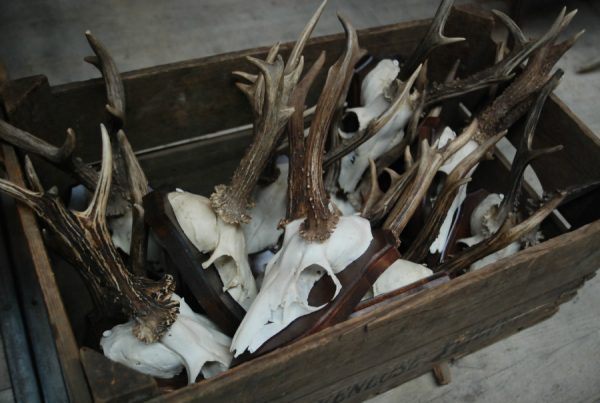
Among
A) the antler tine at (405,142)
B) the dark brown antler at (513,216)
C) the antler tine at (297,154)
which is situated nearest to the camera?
the antler tine at (297,154)

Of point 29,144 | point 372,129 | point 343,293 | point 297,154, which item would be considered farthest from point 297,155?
point 29,144

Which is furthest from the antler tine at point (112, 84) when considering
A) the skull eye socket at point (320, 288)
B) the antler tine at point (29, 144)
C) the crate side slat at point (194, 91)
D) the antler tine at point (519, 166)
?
the antler tine at point (519, 166)

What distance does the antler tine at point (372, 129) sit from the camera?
1.36 meters

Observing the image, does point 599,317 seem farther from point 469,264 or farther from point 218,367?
point 218,367

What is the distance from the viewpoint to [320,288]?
1.20 meters

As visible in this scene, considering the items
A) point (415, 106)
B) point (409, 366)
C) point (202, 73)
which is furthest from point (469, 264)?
point (202, 73)

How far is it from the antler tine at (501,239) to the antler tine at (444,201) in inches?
2.6

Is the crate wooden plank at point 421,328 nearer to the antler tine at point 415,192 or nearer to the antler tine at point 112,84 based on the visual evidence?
the antler tine at point 415,192

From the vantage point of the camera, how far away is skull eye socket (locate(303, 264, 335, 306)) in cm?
119

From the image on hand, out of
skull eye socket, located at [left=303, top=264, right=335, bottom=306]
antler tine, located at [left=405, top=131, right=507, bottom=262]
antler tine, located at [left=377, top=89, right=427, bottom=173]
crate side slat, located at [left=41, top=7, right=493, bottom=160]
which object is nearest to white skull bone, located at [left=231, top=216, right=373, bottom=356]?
skull eye socket, located at [left=303, top=264, right=335, bottom=306]

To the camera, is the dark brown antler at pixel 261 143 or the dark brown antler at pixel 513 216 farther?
the dark brown antler at pixel 513 216

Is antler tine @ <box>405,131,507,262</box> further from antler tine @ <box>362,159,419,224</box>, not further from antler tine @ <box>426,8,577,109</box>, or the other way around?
antler tine @ <box>426,8,577,109</box>

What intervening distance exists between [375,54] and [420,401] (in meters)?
0.91

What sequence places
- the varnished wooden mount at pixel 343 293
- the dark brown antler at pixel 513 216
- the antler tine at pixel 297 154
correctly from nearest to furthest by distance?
1. the varnished wooden mount at pixel 343 293
2. the antler tine at pixel 297 154
3. the dark brown antler at pixel 513 216
